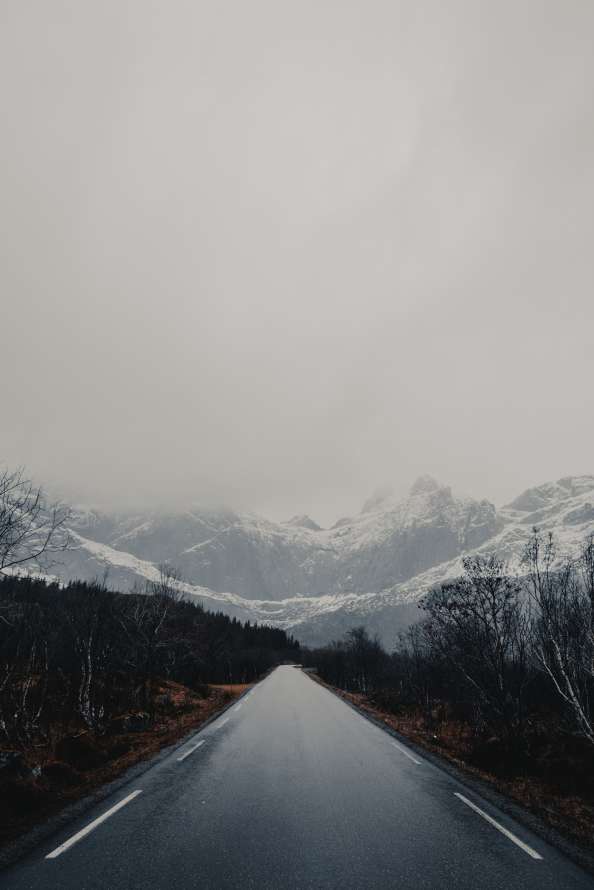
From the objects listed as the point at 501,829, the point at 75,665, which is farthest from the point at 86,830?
the point at 75,665

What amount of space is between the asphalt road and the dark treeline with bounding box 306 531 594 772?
181 inches

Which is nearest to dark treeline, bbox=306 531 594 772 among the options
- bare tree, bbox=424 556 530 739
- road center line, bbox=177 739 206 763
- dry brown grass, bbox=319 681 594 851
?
bare tree, bbox=424 556 530 739

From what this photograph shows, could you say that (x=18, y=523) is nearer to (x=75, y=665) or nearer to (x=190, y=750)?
(x=190, y=750)

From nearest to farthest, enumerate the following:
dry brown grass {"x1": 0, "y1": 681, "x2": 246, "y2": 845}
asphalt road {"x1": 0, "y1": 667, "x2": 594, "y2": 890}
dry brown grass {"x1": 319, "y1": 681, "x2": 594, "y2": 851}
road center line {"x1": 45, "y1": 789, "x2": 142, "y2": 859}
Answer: asphalt road {"x1": 0, "y1": 667, "x2": 594, "y2": 890} < road center line {"x1": 45, "y1": 789, "x2": 142, "y2": 859} < dry brown grass {"x1": 0, "y1": 681, "x2": 246, "y2": 845} < dry brown grass {"x1": 319, "y1": 681, "x2": 594, "y2": 851}

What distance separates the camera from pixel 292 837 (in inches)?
263

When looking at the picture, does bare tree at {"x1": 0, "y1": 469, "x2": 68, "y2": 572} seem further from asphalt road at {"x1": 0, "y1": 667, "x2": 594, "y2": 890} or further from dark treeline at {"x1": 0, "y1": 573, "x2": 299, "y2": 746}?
asphalt road at {"x1": 0, "y1": 667, "x2": 594, "y2": 890}

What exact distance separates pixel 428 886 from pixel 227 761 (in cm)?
765

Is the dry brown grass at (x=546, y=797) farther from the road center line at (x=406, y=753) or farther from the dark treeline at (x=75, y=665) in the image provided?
the dark treeline at (x=75, y=665)

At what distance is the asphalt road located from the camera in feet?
17.8

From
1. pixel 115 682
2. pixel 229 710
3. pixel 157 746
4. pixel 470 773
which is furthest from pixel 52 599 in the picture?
pixel 470 773

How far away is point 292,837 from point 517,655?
1753 centimetres

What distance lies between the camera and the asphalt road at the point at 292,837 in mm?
5418

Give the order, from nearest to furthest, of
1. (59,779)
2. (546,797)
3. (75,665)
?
(59,779), (546,797), (75,665)

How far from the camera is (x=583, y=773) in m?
13.5
